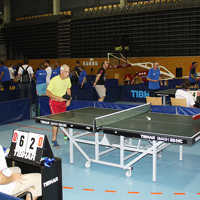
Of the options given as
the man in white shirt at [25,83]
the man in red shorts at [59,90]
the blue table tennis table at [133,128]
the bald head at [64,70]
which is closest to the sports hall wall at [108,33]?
the man in white shirt at [25,83]

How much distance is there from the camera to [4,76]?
10359 millimetres

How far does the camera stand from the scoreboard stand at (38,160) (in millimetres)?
2756

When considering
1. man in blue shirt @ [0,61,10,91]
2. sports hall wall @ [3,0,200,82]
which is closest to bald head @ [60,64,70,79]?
man in blue shirt @ [0,61,10,91]

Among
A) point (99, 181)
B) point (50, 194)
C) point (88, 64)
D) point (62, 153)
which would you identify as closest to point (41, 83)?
point (62, 153)

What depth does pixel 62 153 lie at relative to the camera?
5.48 metres

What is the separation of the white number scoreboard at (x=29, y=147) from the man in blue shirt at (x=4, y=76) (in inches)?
293

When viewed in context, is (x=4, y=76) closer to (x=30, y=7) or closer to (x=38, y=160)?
(x=38, y=160)

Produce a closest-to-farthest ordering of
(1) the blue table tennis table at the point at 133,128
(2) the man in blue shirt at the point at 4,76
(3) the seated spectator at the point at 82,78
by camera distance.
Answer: (1) the blue table tennis table at the point at 133,128 → (2) the man in blue shirt at the point at 4,76 → (3) the seated spectator at the point at 82,78

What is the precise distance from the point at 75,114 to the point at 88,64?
11.5m

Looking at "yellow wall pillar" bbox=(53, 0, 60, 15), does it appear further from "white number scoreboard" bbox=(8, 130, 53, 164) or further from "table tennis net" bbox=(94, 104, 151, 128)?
"white number scoreboard" bbox=(8, 130, 53, 164)

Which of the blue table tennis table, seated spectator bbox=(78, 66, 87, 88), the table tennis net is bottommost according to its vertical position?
the blue table tennis table

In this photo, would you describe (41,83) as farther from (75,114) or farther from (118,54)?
(118,54)

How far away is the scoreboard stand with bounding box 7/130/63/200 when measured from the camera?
2.76 meters

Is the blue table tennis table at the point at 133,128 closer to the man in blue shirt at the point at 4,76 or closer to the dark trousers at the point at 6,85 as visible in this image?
the man in blue shirt at the point at 4,76
